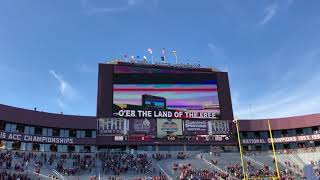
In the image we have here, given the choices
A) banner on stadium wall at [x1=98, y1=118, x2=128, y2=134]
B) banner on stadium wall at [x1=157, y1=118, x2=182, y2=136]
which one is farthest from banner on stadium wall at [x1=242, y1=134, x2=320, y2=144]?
banner on stadium wall at [x1=98, y1=118, x2=128, y2=134]

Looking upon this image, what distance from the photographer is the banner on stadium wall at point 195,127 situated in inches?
2345

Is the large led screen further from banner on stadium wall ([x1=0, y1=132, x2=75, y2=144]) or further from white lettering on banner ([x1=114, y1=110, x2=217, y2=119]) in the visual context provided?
banner on stadium wall ([x1=0, y1=132, x2=75, y2=144])

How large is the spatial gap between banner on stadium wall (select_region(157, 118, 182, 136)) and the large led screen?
2.45 feet

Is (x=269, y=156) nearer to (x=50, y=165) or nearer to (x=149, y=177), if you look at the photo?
(x=149, y=177)

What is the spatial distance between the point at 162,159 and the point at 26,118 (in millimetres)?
19798

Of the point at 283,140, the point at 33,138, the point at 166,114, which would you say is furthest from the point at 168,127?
the point at 283,140

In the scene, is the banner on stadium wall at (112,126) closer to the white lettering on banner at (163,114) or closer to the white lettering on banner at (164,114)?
the white lettering on banner at (164,114)

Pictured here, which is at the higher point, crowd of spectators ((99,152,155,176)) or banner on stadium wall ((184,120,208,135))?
banner on stadium wall ((184,120,208,135))

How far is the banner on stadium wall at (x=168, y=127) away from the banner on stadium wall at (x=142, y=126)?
3.00ft

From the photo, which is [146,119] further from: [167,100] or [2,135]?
[2,135]

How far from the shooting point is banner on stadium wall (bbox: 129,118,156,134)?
57750 mm

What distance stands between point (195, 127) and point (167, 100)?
591 cm

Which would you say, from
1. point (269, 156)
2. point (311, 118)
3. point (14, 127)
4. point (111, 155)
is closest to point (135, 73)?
point (111, 155)

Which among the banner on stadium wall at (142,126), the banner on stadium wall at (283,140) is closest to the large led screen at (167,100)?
the banner on stadium wall at (142,126)
